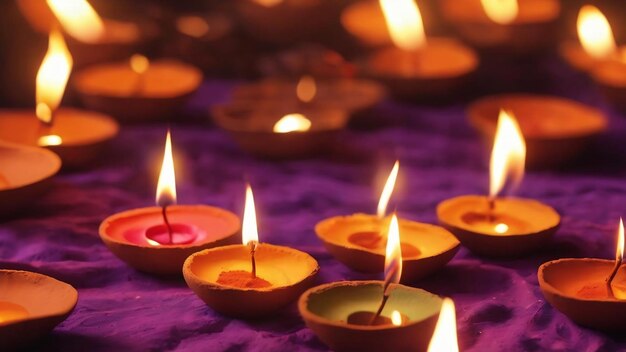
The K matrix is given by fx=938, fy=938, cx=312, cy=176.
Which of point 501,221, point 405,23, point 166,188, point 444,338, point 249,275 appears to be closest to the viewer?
point 444,338

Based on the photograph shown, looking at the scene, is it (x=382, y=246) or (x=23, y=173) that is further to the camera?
(x=23, y=173)

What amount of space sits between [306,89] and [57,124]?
2.48 ft

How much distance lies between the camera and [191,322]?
5.33ft

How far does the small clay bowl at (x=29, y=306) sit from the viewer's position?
4.73ft

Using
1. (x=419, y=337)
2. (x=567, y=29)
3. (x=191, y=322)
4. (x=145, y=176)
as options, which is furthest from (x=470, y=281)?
(x=567, y=29)

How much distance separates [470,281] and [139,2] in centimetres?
208

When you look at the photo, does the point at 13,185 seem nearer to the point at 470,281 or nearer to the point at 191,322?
the point at 191,322

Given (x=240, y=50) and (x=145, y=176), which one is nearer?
(x=145, y=176)

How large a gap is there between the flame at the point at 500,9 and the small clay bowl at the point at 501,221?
4.13 ft

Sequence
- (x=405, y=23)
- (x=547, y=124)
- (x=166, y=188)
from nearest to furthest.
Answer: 1. (x=166, y=188)
2. (x=547, y=124)
3. (x=405, y=23)

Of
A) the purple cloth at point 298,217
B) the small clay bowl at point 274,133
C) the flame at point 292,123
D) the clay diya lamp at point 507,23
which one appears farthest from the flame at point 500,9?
the flame at point 292,123

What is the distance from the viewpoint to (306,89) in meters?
2.88

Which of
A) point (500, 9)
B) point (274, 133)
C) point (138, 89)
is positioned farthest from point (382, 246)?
point (500, 9)

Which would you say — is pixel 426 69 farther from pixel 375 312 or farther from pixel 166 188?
pixel 375 312
